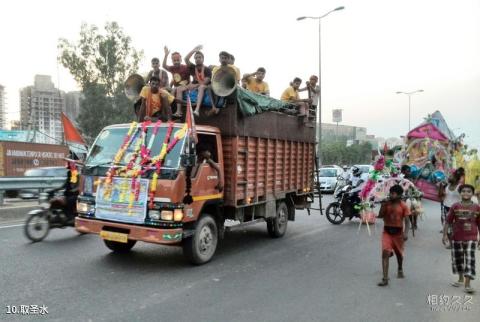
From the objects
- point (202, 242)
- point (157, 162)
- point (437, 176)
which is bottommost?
point (202, 242)

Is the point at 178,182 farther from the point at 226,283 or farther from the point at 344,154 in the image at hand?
the point at 344,154

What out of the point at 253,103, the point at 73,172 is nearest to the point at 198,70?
the point at 253,103

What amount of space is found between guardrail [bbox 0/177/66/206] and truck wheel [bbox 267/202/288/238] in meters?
5.80

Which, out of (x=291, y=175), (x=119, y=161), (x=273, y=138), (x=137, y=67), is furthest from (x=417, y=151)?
(x=137, y=67)

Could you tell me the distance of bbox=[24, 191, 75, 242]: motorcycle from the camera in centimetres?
749

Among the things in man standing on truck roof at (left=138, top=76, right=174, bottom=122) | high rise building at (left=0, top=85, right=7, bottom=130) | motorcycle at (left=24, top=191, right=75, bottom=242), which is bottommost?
motorcycle at (left=24, top=191, right=75, bottom=242)

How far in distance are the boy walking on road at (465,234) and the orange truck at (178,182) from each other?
3.22 meters

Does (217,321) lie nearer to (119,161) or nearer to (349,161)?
(119,161)

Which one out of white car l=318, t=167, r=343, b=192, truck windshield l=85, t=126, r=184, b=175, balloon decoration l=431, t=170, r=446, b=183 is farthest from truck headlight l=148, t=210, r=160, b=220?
white car l=318, t=167, r=343, b=192

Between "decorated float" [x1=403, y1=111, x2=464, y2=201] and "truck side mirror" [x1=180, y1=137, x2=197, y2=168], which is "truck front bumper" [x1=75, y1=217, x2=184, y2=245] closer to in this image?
"truck side mirror" [x1=180, y1=137, x2=197, y2=168]

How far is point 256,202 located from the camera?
24.8ft

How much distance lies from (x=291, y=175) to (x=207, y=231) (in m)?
3.29

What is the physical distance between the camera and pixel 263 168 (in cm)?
784

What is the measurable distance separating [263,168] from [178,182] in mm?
2539
